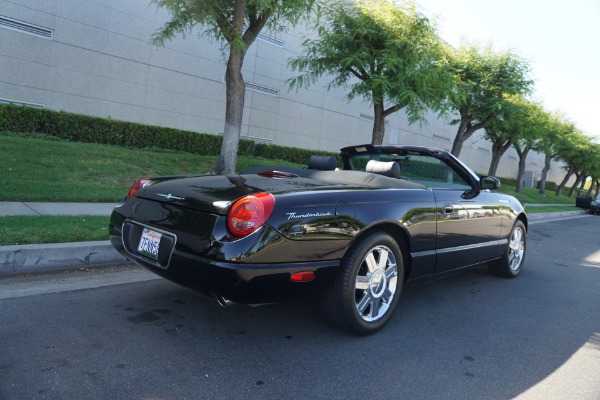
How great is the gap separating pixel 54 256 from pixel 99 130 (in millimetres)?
9372

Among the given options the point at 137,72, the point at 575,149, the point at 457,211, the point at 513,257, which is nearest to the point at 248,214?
the point at 457,211

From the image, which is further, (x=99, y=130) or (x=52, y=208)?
(x=99, y=130)

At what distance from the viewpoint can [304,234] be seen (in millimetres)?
2836

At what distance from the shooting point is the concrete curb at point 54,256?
13.2ft

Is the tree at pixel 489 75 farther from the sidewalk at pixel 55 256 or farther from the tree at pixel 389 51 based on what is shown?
the sidewalk at pixel 55 256

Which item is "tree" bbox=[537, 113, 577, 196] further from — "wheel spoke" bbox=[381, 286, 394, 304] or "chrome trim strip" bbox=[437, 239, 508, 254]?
"wheel spoke" bbox=[381, 286, 394, 304]

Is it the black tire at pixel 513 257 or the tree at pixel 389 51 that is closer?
the black tire at pixel 513 257

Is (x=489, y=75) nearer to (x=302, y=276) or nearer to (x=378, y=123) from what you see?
(x=378, y=123)

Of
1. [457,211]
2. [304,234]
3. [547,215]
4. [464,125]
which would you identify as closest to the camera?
[304,234]

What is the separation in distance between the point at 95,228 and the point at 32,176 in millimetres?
3714

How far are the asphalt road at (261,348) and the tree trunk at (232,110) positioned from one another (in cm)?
693

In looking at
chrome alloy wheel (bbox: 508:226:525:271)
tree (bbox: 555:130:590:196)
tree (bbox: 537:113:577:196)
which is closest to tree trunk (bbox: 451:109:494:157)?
tree (bbox: 537:113:577:196)

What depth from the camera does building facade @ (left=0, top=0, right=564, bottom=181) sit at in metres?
13.3

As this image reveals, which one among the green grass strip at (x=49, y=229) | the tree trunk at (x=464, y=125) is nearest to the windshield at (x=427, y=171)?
the green grass strip at (x=49, y=229)
